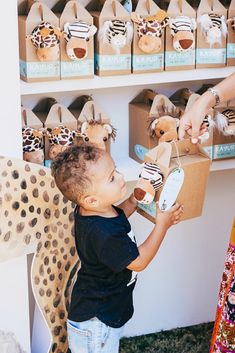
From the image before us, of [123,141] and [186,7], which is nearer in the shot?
[186,7]

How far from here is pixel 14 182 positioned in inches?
72.8

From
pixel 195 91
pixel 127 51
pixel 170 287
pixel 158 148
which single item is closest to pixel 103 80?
pixel 127 51

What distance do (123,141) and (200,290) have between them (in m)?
0.67

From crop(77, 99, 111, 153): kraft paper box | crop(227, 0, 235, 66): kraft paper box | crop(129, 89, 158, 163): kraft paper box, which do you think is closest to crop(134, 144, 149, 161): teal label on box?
crop(129, 89, 158, 163): kraft paper box

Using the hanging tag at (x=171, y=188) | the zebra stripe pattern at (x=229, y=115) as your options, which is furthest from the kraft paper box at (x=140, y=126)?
the hanging tag at (x=171, y=188)

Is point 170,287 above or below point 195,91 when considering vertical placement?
below

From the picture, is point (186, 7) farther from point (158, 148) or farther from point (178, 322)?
point (178, 322)

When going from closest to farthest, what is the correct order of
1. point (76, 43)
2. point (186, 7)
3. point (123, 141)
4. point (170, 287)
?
point (76, 43)
point (186, 7)
point (123, 141)
point (170, 287)

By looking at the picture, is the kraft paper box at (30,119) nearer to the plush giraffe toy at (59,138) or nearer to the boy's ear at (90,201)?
the plush giraffe toy at (59,138)

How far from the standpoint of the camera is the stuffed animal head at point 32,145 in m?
1.95

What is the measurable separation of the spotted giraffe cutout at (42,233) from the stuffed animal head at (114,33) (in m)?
0.39

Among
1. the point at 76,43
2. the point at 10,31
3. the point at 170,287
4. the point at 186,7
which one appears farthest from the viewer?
the point at 170,287

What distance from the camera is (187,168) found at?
1.82 meters

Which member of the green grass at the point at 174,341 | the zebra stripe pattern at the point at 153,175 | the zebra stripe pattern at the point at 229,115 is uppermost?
the zebra stripe pattern at the point at 229,115
